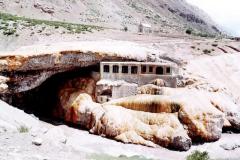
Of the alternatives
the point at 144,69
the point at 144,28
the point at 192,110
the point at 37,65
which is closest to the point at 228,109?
the point at 192,110

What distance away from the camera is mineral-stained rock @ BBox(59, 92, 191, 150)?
42.3 m

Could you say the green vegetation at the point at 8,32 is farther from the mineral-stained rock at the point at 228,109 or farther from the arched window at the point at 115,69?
the mineral-stained rock at the point at 228,109

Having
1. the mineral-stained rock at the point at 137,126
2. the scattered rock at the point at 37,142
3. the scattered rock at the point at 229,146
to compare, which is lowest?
the scattered rock at the point at 229,146

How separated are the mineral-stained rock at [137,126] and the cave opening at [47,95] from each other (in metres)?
6.18

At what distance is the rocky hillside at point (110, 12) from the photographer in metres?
112

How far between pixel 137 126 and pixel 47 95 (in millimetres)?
15383

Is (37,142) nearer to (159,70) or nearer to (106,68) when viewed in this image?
(106,68)

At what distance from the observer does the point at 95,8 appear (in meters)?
131

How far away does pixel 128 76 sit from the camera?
4984cm

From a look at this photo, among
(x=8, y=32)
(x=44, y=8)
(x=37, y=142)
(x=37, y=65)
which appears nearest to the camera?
(x=37, y=142)

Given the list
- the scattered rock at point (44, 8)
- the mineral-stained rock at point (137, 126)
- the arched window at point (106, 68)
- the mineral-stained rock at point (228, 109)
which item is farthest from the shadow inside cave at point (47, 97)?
the scattered rock at point (44, 8)

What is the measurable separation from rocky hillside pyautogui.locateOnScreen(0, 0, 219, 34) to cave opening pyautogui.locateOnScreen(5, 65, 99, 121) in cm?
5584

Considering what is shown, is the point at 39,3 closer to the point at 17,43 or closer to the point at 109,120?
the point at 17,43

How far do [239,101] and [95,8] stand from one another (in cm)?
8256
